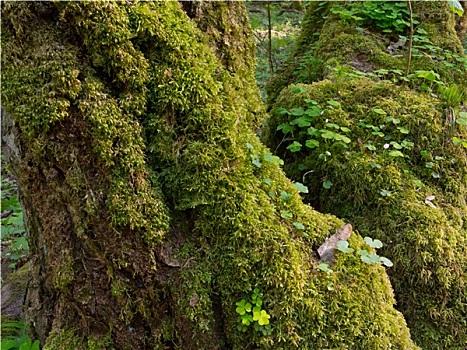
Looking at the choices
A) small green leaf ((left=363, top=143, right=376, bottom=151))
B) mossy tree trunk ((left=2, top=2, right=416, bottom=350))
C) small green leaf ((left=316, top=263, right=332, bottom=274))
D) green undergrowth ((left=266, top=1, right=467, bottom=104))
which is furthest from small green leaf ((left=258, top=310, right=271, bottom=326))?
green undergrowth ((left=266, top=1, right=467, bottom=104))

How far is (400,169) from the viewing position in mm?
3027

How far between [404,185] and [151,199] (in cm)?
196

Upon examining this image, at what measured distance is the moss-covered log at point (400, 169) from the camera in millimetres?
2658

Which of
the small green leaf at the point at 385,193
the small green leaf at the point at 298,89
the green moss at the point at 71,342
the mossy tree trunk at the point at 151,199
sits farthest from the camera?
the small green leaf at the point at 298,89

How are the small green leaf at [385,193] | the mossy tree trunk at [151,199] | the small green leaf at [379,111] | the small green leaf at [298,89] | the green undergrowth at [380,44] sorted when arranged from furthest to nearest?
the green undergrowth at [380,44], the small green leaf at [298,89], the small green leaf at [379,111], the small green leaf at [385,193], the mossy tree trunk at [151,199]

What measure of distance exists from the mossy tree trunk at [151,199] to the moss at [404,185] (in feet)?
2.13

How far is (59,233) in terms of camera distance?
6.70ft

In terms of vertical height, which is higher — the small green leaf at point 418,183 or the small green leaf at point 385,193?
the small green leaf at point 418,183

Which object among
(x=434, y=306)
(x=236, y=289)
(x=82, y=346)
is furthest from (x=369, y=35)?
(x=82, y=346)

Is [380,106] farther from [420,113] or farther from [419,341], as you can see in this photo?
[419,341]

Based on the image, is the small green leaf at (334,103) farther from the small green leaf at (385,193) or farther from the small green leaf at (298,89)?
the small green leaf at (385,193)

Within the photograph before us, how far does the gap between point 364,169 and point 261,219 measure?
129 cm

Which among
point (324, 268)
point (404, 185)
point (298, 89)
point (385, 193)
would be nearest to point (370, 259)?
point (324, 268)

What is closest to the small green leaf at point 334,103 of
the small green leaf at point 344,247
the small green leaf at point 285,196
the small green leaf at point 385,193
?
the small green leaf at point 385,193
